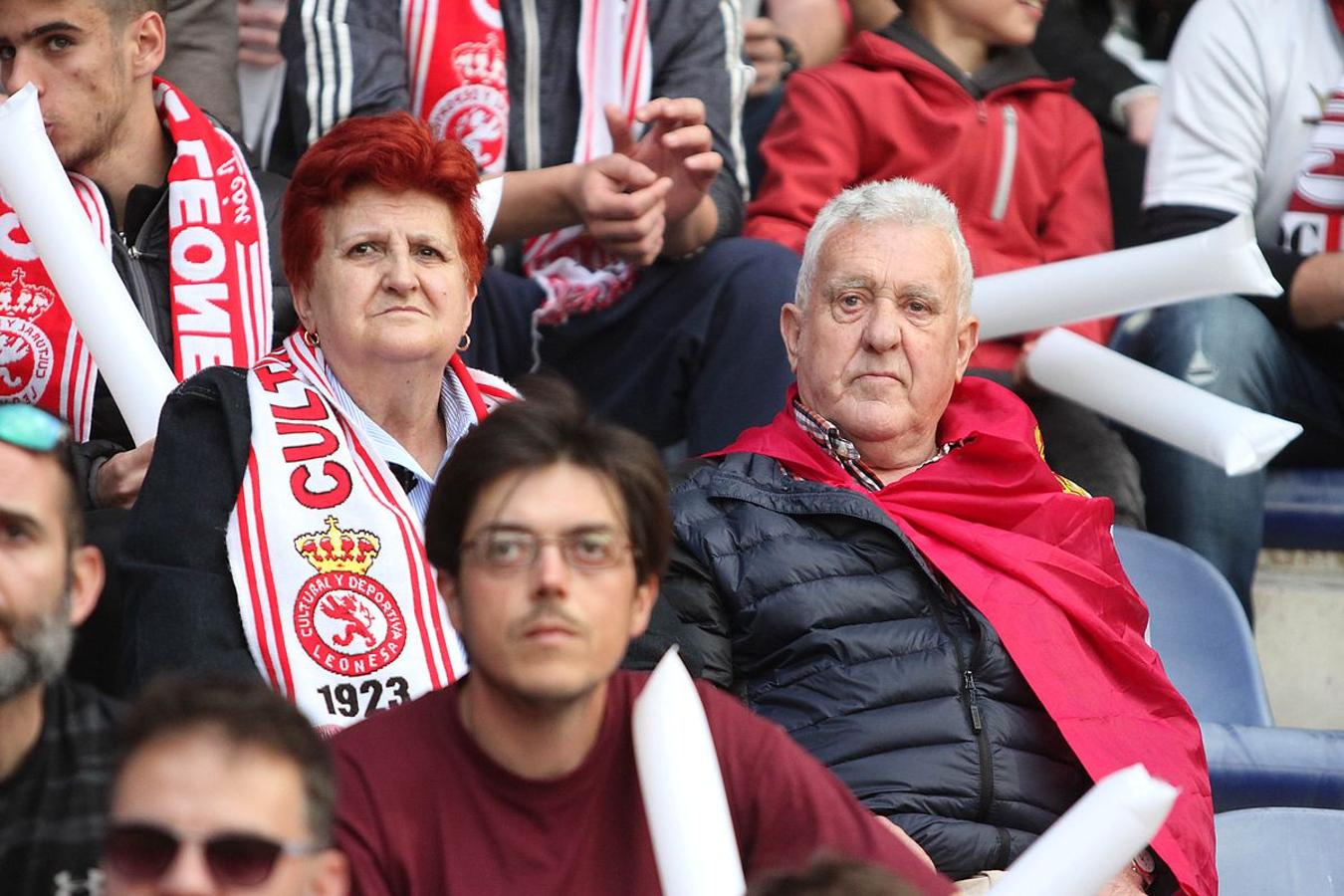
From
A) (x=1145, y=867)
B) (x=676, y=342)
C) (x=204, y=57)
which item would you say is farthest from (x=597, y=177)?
(x=1145, y=867)

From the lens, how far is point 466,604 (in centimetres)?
194

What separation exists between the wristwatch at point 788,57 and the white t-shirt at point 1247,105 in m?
0.80

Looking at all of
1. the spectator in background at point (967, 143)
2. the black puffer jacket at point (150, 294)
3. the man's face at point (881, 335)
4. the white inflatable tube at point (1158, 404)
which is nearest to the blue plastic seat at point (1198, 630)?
the white inflatable tube at point (1158, 404)

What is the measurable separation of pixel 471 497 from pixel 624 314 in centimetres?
154

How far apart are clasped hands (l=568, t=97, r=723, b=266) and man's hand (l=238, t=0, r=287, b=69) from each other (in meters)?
0.84

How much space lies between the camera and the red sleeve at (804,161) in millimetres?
3732

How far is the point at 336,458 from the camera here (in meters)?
2.54

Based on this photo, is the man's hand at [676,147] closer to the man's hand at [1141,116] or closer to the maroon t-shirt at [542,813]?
the maroon t-shirt at [542,813]

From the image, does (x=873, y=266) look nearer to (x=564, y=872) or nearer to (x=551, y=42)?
(x=551, y=42)

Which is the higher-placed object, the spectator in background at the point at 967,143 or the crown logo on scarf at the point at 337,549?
the spectator in background at the point at 967,143

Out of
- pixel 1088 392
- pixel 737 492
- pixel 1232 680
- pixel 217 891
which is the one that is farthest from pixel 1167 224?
pixel 217 891

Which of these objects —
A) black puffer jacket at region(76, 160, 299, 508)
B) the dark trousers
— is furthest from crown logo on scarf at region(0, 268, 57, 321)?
the dark trousers

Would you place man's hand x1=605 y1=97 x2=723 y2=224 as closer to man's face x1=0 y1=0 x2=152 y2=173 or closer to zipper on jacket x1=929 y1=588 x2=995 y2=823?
man's face x1=0 y1=0 x2=152 y2=173

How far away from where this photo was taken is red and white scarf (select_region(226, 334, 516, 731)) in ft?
7.85
